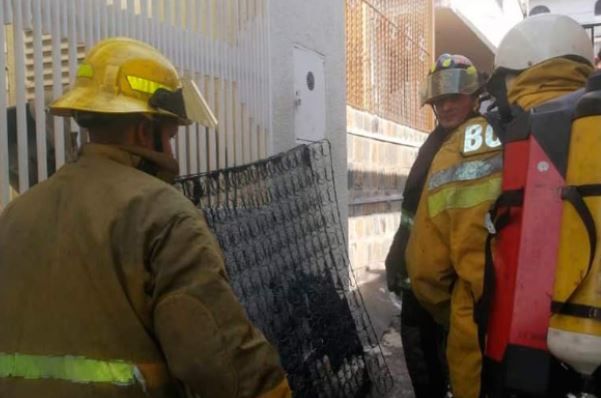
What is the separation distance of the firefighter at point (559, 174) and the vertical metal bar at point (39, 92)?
1.95 m

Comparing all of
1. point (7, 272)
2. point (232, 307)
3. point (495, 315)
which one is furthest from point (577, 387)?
point (7, 272)

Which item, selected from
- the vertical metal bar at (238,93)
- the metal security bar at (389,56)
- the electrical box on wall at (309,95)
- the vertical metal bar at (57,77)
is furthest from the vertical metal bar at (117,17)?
the metal security bar at (389,56)

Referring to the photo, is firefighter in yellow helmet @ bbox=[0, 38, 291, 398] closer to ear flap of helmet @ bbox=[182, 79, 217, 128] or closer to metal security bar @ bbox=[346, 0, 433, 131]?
ear flap of helmet @ bbox=[182, 79, 217, 128]

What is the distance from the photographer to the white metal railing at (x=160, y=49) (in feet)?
9.41

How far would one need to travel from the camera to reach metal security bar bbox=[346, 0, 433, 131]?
7.59m

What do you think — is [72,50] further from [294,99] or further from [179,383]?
[294,99]

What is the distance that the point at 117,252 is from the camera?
1645 mm

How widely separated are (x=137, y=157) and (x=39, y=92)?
53.7 inches

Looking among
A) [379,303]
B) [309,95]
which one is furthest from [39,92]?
[379,303]

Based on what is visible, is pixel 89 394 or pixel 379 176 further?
pixel 379 176

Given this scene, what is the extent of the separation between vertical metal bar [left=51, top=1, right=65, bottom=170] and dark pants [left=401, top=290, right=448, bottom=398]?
6.60 ft

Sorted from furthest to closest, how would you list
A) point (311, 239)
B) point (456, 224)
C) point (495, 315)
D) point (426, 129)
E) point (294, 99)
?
point (426, 129), point (294, 99), point (311, 239), point (456, 224), point (495, 315)

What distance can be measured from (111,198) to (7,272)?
1.23 feet

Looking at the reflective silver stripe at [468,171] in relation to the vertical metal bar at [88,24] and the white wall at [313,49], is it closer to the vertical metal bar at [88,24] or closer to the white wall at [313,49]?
the vertical metal bar at [88,24]
